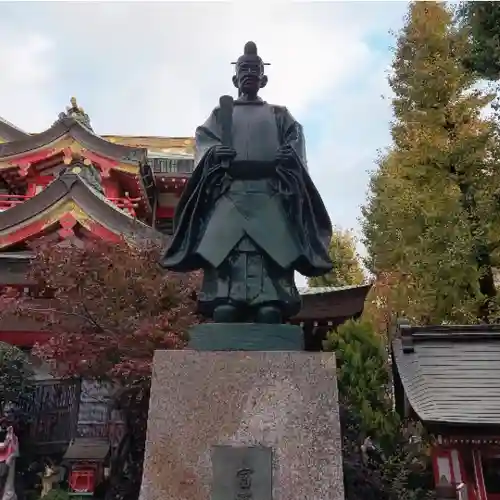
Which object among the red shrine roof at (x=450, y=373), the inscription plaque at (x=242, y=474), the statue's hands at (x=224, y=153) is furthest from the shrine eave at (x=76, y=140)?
the inscription plaque at (x=242, y=474)

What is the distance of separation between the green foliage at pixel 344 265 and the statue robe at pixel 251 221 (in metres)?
16.4

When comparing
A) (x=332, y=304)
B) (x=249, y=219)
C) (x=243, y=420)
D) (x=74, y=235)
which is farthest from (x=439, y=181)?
(x=243, y=420)

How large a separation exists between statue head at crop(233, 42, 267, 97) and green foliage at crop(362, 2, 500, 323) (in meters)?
6.68

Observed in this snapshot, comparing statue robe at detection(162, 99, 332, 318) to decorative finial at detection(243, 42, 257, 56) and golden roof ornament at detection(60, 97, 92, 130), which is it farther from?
golden roof ornament at detection(60, 97, 92, 130)

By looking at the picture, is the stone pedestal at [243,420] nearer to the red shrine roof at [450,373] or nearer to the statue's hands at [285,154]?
the statue's hands at [285,154]

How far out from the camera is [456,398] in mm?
7965

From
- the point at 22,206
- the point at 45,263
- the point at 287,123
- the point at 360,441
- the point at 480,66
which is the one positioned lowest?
the point at 360,441

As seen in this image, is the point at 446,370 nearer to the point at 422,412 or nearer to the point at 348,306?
the point at 422,412

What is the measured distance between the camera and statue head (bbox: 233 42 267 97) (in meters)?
4.33

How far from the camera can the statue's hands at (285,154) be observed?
4.02 m

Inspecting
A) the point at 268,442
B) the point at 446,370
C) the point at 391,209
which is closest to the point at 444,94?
the point at 391,209

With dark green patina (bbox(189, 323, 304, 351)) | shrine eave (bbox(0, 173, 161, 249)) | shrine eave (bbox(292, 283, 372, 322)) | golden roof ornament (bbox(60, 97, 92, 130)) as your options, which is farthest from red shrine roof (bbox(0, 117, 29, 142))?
dark green patina (bbox(189, 323, 304, 351))

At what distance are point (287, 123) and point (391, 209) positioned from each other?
8315 mm

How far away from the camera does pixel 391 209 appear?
12.2 m
